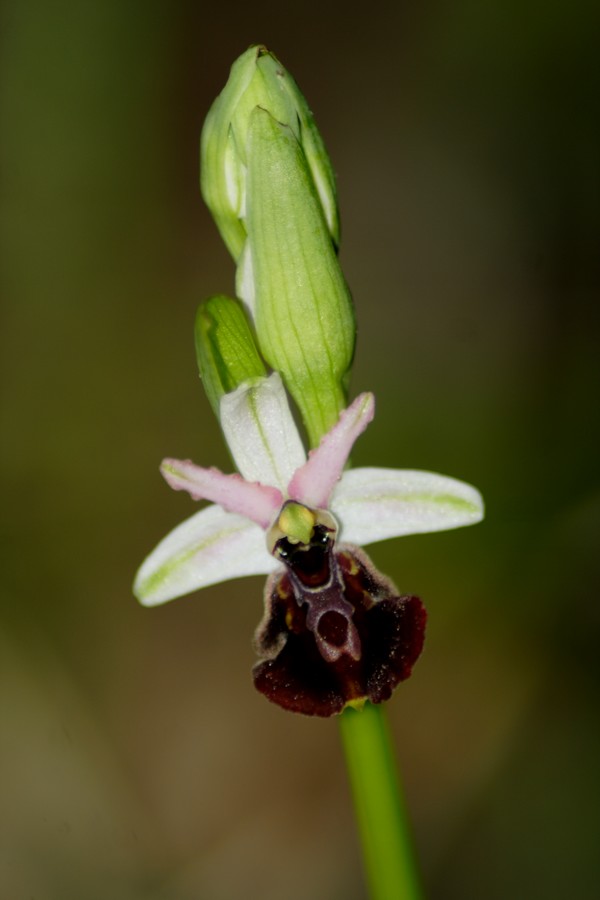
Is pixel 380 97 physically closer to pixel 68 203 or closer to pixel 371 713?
pixel 68 203

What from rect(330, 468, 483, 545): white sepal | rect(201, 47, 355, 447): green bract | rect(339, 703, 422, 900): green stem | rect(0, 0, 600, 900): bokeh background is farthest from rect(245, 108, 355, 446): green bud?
rect(0, 0, 600, 900): bokeh background

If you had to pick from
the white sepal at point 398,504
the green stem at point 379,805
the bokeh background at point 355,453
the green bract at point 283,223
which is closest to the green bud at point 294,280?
the green bract at point 283,223

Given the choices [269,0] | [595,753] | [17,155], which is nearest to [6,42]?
[17,155]

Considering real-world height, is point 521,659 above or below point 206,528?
below

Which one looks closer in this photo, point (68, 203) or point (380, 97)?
point (68, 203)

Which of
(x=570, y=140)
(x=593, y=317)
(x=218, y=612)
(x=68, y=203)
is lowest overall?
(x=218, y=612)

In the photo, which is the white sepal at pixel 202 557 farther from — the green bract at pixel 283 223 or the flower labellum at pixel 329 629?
the green bract at pixel 283 223
